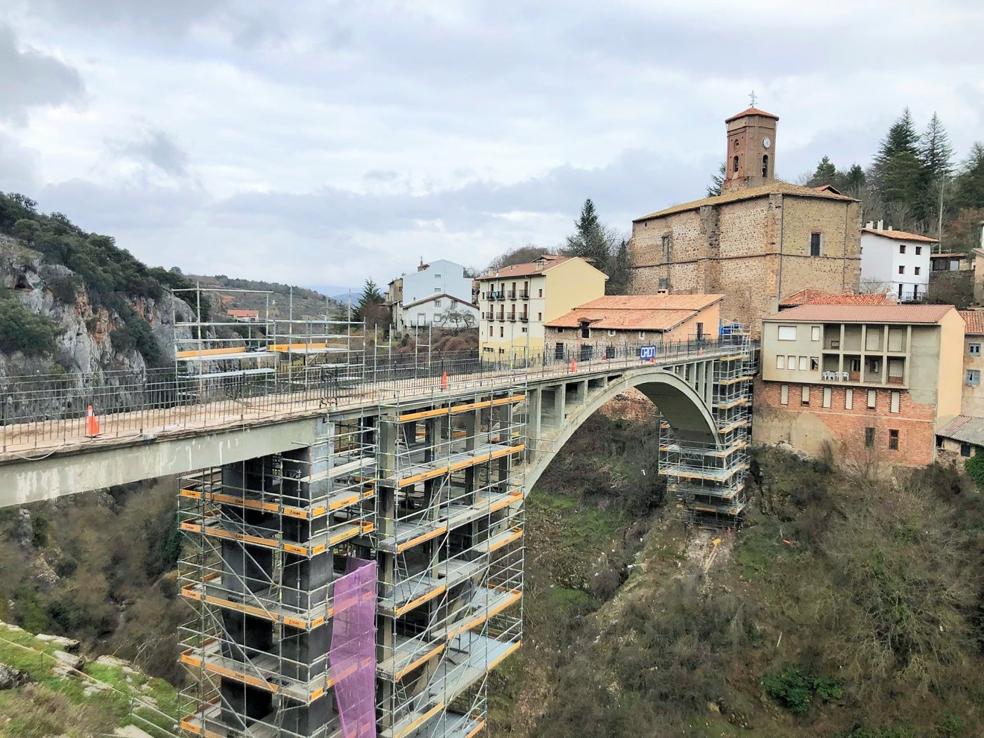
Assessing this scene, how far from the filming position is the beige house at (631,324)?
31.5 meters

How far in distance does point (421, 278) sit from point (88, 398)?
160 feet

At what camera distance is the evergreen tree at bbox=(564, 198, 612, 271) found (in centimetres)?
5156

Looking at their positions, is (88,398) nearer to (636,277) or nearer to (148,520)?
(148,520)

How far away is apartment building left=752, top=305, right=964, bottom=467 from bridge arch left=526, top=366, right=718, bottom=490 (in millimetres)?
4553

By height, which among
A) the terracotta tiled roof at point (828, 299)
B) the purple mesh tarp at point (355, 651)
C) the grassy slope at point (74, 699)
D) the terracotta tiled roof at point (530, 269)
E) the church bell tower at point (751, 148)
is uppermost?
the church bell tower at point (751, 148)

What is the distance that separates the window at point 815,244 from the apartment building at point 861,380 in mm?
7180

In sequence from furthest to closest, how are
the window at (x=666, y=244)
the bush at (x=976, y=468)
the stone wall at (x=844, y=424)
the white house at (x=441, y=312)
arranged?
the white house at (x=441, y=312), the window at (x=666, y=244), the stone wall at (x=844, y=424), the bush at (x=976, y=468)

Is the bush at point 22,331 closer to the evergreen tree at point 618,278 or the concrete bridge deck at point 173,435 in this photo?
the concrete bridge deck at point 173,435

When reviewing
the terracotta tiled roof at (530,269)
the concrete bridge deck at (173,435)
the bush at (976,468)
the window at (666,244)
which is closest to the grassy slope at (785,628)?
the bush at (976,468)

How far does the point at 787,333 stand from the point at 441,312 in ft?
99.1

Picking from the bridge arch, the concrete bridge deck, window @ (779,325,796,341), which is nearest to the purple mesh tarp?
the concrete bridge deck

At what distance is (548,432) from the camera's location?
19391mm

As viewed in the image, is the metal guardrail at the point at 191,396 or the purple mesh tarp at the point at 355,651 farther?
the purple mesh tarp at the point at 355,651

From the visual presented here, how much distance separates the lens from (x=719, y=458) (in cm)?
2962
